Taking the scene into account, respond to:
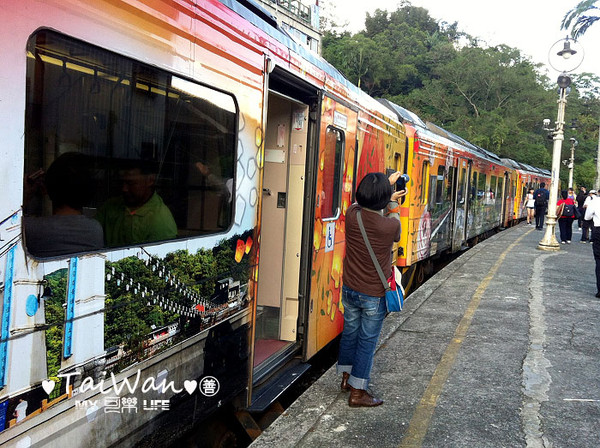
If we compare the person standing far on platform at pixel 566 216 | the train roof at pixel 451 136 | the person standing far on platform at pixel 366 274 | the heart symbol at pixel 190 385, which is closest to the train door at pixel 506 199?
the person standing far on platform at pixel 566 216

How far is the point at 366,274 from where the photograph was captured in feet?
13.2

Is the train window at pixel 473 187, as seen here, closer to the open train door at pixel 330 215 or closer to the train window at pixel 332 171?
the open train door at pixel 330 215

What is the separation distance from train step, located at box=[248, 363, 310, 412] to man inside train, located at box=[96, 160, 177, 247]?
1707 millimetres

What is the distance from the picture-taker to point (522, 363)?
5.25 metres

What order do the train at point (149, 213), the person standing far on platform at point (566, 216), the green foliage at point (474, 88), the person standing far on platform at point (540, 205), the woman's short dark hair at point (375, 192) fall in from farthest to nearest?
the green foliage at point (474, 88), the person standing far on platform at point (540, 205), the person standing far on platform at point (566, 216), the woman's short dark hair at point (375, 192), the train at point (149, 213)

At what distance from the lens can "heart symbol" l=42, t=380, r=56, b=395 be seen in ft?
6.85

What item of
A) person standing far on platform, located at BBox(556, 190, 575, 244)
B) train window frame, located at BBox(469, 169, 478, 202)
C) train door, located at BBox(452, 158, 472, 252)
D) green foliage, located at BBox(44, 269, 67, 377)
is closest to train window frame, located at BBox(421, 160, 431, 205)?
train door, located at BBox(452, 158, 472, 252)

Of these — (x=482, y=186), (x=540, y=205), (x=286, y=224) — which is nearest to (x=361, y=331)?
(x=286, y=224)

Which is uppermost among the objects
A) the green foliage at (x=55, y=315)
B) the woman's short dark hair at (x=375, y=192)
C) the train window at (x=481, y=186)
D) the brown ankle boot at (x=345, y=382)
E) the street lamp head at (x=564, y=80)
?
the street lamp head at (x=564, y=80)

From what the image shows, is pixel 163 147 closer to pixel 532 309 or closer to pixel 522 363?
pixel 522 363


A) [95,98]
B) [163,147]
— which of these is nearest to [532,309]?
[163,147]

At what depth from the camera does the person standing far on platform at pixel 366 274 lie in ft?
13.0

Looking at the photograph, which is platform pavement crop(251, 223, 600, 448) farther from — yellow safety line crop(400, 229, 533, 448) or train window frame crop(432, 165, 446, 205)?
train window frame crop(432, 165, 446, 205)

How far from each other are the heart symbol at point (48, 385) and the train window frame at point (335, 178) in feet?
10.2
